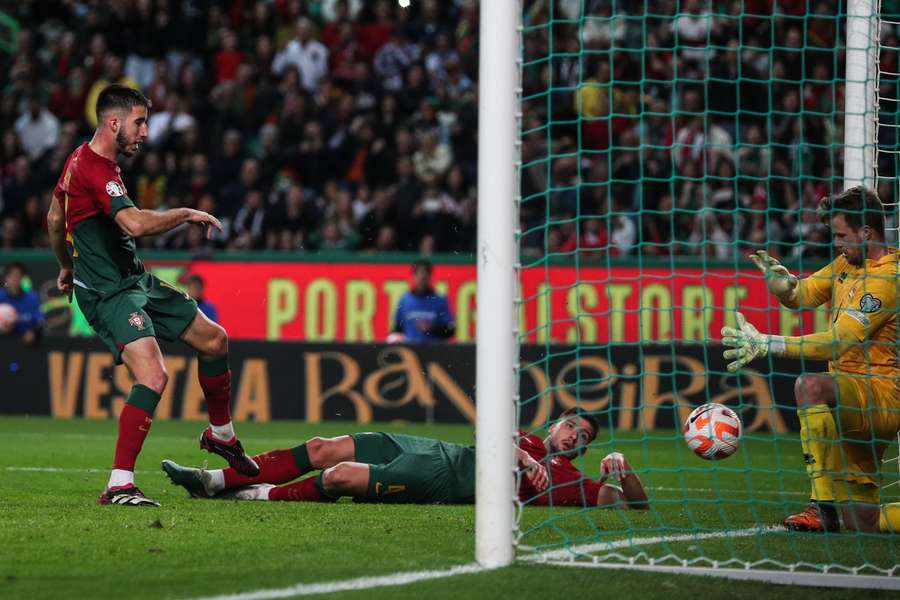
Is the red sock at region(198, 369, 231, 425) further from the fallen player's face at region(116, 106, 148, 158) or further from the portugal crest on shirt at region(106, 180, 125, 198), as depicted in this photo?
the fallen player's face at region(116, 106, 148, 158)

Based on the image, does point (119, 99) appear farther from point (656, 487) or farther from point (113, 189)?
point (656, 487)

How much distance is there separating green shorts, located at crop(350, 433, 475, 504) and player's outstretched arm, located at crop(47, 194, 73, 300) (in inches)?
66.4

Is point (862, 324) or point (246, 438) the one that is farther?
point (246, 438)

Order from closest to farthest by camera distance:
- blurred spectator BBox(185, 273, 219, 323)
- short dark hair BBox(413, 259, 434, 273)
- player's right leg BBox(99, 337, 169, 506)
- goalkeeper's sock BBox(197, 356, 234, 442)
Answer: player's right leg BBox(99, 337, 169, 506) → goalkeeper's sock BBox(197, 356, 234, 442) → blurred spectator BBox(185, 273, 219, 323) → short dark hair BBox(413, 259, 434, 273)

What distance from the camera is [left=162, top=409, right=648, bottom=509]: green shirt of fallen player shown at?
652 cm

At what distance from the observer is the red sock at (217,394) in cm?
677

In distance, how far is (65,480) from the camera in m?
7.53

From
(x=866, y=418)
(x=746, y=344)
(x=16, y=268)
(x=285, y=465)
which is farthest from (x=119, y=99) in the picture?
(x=16, y=268)

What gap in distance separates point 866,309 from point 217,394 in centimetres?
323

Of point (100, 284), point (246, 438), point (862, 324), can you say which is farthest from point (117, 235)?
point (246, 438)

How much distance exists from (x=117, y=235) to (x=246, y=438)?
15.8 feet

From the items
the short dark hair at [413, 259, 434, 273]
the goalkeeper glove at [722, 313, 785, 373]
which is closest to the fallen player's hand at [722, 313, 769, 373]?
the goalkeeper glove at [722, 313, 785, 373]

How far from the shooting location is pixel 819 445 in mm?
6234

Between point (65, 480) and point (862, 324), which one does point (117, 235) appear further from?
point (862, 324)
